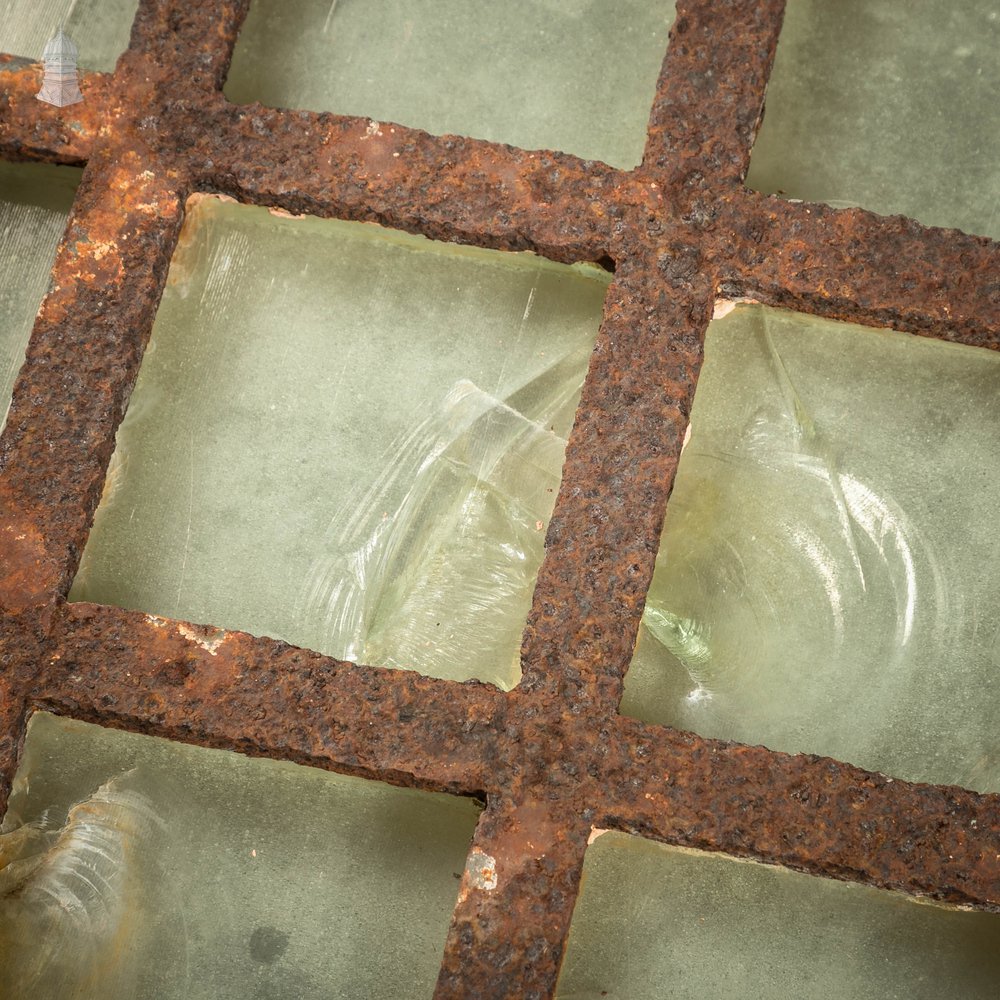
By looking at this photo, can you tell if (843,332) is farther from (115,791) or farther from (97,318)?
(115,791)

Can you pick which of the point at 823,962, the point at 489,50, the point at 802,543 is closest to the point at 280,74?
the point at 489,50

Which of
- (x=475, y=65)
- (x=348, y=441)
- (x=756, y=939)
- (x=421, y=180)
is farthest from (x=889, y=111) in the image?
(x=756, y=939)

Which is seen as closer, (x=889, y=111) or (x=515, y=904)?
(x=515, y=904)

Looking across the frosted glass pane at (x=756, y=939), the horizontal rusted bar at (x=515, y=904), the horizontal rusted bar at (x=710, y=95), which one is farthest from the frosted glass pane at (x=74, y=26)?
the frosted glass pane at (x=756, y=939)

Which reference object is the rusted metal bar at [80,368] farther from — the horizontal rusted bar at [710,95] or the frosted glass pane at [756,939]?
the frosted glass pane at [756,939]

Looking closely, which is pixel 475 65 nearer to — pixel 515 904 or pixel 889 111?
pixel 889 111

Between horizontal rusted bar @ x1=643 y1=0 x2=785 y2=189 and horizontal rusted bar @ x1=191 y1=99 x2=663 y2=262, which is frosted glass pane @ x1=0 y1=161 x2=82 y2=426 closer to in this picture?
horizontal rusted bar @ x1=191 y1=99 x2=663 y2=262
